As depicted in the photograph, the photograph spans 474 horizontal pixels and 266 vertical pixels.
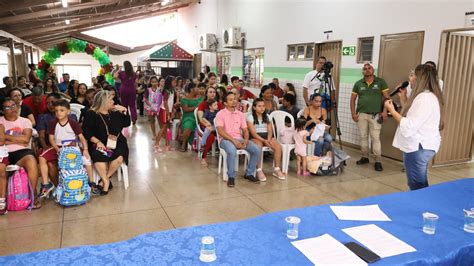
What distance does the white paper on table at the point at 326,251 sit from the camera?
146 cm

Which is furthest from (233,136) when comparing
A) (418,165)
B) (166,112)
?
(418,165)

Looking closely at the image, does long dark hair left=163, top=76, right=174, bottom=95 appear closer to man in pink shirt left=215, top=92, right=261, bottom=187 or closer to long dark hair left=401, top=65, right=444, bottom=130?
man in pink shirt left=215, top=92, right=261, bottom=187

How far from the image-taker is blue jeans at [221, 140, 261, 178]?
4297 mm

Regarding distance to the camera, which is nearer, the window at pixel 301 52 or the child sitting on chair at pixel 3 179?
the child sitting on chair at pixel 3 179

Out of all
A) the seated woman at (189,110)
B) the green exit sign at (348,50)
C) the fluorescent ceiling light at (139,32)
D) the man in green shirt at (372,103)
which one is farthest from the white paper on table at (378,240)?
the fluorescent ceiling light at (139,32)

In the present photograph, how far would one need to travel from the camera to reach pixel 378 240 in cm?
164

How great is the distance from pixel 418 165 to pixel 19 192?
359 cm

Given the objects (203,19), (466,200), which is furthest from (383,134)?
(203,19)

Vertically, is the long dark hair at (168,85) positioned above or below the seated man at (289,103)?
above

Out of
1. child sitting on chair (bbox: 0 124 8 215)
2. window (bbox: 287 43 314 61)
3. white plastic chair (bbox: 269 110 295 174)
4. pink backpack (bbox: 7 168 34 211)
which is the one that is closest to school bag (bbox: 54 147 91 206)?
pink backpack (bbox: 7 168 34 211)

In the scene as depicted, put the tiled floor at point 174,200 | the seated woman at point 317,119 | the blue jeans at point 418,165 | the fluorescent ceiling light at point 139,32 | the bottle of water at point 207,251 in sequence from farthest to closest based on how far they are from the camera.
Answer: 1. the fluorescent ceiling light at point 139,32
2. the seated woman at point 317,119
3. the tiled floor at point 174,200
4. the blue jeans at point 418,165
5. the bottle of water at point 207,251

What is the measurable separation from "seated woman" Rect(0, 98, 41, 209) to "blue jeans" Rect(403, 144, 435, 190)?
344cm

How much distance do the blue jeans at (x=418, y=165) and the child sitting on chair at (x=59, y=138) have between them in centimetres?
314

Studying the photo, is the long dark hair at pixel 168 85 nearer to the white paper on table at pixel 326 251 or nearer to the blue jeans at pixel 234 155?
the blue jeans at pixel 234 155
